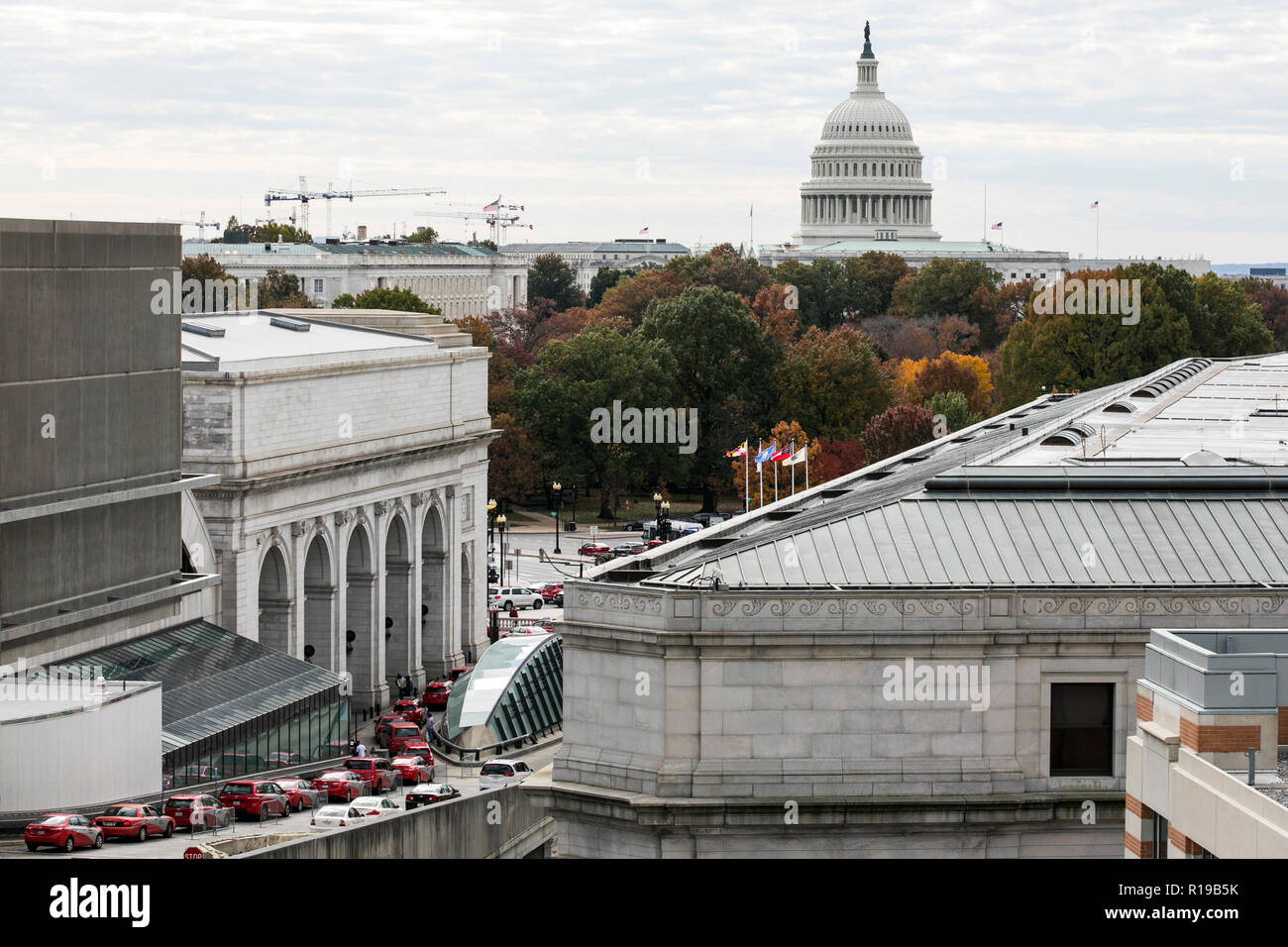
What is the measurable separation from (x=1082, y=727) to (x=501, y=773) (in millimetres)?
31194

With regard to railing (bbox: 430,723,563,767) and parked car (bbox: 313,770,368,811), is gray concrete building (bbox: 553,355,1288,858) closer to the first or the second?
parked car (bbox: 313,770,368,811)

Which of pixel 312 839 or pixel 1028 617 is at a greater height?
pixel 1028 617

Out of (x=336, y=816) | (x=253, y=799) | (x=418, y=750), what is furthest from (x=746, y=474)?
(x=336, y=816)

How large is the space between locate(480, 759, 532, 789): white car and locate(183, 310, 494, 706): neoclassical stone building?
13.3 metres

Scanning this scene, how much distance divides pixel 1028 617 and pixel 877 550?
3893 mm

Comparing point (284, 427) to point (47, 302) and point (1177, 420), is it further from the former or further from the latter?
point (1177, 420)

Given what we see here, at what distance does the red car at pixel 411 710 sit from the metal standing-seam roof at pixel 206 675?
4752 mm

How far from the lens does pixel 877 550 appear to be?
41.6 meters

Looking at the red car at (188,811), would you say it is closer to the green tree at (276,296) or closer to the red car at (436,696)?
the red car at (436,696)

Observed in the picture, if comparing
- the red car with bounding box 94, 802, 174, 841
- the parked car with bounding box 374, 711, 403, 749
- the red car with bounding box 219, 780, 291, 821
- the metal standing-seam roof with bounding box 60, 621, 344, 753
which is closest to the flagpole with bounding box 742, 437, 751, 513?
the parked car with bounding box 374, 711, 403, 749

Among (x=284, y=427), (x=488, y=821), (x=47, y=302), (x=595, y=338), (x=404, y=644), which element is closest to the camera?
(x=488, y=821)

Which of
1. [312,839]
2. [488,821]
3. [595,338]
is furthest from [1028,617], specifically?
[595,338]

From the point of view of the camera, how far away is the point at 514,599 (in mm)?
115438
